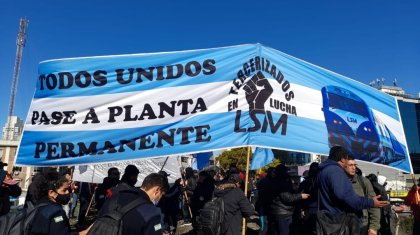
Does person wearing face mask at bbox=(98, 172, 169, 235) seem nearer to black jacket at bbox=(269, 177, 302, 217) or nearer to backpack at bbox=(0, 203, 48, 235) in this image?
backpack at bbox=(0, 203, 48, 235)

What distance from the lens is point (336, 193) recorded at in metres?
4.03

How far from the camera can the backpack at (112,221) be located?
2.91 m

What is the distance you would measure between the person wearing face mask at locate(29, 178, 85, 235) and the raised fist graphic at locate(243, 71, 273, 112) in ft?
8.96

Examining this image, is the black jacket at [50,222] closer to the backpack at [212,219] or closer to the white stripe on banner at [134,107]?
the white stripe on banner at [134,107]

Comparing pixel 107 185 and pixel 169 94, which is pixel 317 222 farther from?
pixel 107 185

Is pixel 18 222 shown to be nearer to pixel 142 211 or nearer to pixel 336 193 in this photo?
pixel 142 211

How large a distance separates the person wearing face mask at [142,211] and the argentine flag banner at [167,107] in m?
1.61

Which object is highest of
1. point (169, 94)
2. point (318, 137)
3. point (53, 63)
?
point (53, 63)

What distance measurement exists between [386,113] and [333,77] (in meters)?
1.59

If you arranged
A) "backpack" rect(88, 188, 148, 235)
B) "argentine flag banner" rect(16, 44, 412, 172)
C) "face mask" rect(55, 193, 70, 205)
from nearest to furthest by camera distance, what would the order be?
"backpack" rect(88, 188, 148, 235), "face mask" rect(55, 193, 70, 205), "argentine flag banner" rect(16, 44, 412, 172)

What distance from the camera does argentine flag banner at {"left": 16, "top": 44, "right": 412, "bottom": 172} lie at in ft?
16.6

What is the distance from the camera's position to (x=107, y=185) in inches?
296

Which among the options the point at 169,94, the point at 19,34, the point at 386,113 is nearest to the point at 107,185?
the point at 169,94

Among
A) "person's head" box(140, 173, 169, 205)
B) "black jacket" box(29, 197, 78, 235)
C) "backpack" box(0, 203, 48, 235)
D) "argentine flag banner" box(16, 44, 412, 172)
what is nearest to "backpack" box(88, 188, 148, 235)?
"person's head" box(140, 173, 169, 205)
